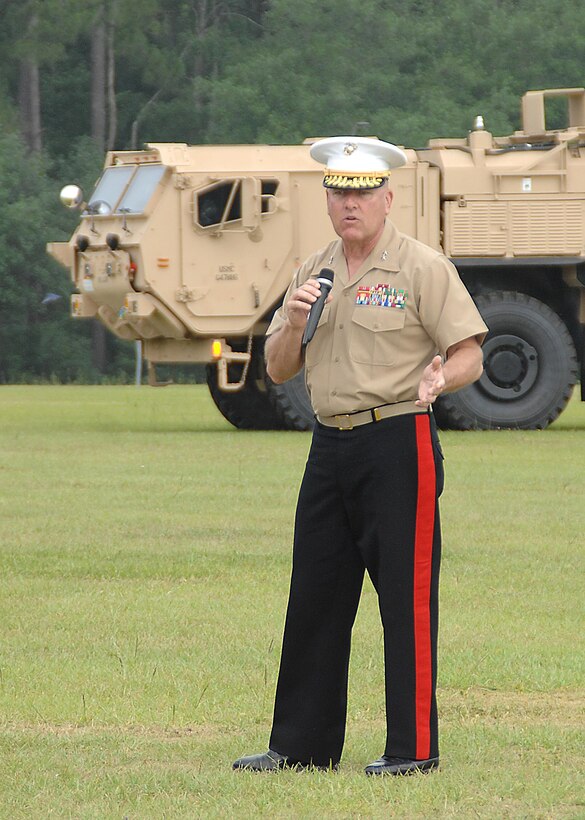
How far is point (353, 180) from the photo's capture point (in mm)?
5645

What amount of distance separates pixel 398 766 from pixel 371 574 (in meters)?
0.56

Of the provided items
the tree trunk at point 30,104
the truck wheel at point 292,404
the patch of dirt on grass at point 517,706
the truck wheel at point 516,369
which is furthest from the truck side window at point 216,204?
the tree trunk at point 30,104

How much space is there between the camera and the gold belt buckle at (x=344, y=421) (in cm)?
577

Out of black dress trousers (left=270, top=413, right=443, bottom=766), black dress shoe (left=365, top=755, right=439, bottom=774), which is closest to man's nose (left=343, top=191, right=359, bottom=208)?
black dress trousers (left=270, top=413, right=443, bottom=766)

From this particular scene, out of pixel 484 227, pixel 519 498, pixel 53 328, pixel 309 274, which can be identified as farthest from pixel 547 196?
pixel 53 328

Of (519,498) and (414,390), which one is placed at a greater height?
(414,390)

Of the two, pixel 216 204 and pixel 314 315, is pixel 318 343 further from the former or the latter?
pixel 216 204

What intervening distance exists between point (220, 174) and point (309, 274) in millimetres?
15582

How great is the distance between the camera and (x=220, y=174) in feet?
69.9

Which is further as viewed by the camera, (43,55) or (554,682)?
(43,55)

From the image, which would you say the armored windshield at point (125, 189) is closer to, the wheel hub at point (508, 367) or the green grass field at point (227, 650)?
the wheel hub at point (508, 367)

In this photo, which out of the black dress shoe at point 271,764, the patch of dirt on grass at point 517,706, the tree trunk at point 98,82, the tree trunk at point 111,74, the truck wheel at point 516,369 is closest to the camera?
the black dress shoe at point 271,764

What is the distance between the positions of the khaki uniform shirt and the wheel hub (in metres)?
16.0

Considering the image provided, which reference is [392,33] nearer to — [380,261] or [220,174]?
[220,174]
